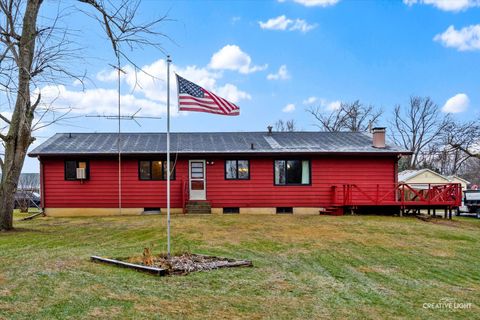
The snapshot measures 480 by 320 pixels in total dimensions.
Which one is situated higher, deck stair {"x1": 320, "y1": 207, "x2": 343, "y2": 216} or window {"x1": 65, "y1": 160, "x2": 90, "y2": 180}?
window {"x1": 65, "y1": 160, "x2": 90, "y2": 180}

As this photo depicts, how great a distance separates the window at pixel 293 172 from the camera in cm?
1681

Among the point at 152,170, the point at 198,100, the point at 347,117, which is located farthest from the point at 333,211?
the point at 347,117

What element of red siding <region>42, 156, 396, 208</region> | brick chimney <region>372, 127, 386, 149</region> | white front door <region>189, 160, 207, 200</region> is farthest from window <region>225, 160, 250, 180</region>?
brick chimney <region>372, 127, 386, 149</region>

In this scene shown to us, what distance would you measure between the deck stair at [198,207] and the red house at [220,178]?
0.13 ft

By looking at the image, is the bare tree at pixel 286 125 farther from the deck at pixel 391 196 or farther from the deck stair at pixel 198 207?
the deck stair at pixel 198 207

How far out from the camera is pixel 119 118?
17.4m

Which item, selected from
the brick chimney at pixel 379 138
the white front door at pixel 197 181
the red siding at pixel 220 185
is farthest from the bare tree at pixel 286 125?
the white front door at pixel 197 181

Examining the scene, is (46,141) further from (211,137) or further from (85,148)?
(211,137)

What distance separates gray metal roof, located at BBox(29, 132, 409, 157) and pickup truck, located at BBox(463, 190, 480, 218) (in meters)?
8.55

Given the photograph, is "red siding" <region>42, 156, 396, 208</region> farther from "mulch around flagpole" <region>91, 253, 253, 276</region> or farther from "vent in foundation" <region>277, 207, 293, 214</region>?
"mulch around flagpole" <region>91, 253, 253, 276</region>

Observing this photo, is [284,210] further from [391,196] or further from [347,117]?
[347,117]

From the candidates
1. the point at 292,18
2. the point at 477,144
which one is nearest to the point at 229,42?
the point at 292,18

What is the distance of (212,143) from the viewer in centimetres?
1773

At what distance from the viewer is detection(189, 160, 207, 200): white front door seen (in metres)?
16.7
